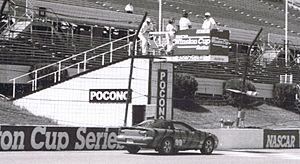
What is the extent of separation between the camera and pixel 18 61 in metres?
35.1

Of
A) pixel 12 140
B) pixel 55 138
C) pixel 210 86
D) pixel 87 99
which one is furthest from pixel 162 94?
pixel 210 86

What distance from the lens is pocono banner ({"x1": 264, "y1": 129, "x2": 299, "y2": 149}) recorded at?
112ft

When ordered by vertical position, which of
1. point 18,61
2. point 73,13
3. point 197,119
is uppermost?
point 73,13

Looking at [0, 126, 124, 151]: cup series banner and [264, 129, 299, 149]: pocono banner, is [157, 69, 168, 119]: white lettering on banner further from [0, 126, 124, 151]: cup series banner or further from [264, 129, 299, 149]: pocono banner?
[264, 129, 299, 149]: pocono banner

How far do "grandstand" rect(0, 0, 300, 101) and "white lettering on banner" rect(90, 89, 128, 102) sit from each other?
1.87m

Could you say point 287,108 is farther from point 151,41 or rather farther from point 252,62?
point 151,41

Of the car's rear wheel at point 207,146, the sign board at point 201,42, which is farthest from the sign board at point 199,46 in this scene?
the car's rear wheel at point 207,146

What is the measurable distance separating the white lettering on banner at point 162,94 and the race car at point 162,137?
13.5 ft

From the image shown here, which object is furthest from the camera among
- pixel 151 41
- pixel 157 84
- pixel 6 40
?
pixel 6 40

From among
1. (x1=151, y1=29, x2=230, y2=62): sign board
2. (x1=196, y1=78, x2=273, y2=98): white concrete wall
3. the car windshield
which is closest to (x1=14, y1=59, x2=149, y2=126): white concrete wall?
(x1=151, y1=29, x2=230, y2=62): sign board

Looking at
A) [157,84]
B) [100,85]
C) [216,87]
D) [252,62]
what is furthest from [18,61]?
[252,62]

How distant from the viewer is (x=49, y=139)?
25.0m

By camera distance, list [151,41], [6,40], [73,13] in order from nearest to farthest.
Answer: [151,41] → [6,40] → [73,13]

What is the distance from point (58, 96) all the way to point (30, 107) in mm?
1435
